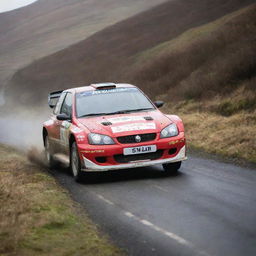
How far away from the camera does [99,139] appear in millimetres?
10727

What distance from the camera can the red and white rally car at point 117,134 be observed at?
1070 cm

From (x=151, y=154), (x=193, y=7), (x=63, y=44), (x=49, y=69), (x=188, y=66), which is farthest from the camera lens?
(x=63, y=44)

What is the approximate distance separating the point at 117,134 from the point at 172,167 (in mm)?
1451

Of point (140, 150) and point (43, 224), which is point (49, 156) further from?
point (43, 224)

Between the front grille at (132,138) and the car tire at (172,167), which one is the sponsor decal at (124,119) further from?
the car tire at (172,167)

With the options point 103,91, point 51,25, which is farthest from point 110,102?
→ point 51,25

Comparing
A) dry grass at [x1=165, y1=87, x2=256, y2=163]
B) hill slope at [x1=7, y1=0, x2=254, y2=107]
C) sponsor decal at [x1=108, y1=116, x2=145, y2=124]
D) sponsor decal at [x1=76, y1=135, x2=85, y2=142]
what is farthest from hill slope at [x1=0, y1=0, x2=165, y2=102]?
sponsor decal at [x1=76, y1=135, x2=85, y2=142]

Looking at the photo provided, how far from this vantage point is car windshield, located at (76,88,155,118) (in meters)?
11.8

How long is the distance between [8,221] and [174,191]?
3112 mm

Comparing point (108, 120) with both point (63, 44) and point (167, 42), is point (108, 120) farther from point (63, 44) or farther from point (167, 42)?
point (63, 44)

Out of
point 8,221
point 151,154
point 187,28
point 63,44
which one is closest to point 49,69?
point 187,28

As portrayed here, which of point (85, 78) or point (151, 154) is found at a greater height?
point (151, 154)

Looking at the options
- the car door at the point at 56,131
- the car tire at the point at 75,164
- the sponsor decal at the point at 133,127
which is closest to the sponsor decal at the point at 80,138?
the car tire at the point at 75,164

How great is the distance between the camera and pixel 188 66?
94.9 ft
